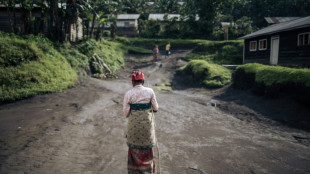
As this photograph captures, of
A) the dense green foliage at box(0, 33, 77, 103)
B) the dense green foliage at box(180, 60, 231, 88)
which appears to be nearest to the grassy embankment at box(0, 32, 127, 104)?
the dense green foliage at box(0, 33, 77, 103)

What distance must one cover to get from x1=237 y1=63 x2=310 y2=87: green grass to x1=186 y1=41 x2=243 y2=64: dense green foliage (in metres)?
11.6

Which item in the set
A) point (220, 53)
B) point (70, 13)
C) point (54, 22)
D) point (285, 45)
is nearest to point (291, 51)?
point (285, 45)

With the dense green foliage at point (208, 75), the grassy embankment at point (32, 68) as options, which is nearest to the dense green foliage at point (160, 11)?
the grassy embankment at point (32, 68)

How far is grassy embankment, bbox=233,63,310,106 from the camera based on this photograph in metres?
8.85

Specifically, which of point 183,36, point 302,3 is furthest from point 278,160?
point 302,3

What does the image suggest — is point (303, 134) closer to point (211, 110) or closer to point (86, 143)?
point (211, 110)

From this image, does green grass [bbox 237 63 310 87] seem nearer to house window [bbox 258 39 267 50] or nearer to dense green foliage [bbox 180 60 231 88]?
dense green foliage [bbox 180 60 231 88]

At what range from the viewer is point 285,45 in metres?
16.6


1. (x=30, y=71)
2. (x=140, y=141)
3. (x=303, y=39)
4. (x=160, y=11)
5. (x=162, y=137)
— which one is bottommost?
(x=162, y=137)

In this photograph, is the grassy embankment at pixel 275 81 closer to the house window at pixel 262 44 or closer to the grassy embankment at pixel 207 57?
the grassy embankment at pixel 207 57

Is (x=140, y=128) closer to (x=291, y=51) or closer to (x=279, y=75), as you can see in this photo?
(x=279, y=75)

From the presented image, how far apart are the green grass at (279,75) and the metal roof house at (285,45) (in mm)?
5326

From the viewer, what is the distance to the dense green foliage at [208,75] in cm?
1593

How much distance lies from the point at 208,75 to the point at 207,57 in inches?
337
